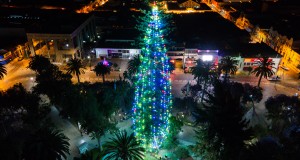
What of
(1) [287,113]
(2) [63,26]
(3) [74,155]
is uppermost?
(2) [63,26]

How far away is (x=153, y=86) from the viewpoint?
2648 centimetres

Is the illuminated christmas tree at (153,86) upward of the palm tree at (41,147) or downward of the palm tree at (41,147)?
upward

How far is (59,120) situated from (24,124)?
244 inches

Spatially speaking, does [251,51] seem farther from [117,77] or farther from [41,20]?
[41,20]

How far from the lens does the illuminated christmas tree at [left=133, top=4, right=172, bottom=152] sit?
80.1 feet

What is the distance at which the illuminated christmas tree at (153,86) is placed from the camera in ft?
80.1

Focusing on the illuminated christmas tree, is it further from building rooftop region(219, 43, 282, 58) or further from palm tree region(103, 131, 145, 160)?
building rooftop region(219, 43, 282, 58)

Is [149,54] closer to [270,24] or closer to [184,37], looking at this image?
[184,37]

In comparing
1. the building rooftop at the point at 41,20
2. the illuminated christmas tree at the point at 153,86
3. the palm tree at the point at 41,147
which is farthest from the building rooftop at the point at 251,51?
the palm tree at the point at 41,147

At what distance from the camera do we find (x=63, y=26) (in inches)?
2398

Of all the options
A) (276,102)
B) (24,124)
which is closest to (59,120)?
(24,124)

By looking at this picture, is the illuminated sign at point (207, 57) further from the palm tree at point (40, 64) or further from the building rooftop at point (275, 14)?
the palm tree at point (40, 64)

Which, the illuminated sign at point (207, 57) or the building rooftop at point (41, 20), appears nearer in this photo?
the illuminated sign at point (207, 57)

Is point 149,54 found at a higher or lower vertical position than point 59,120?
higher
